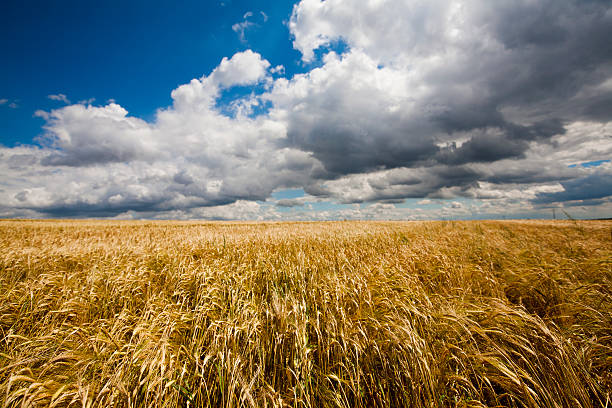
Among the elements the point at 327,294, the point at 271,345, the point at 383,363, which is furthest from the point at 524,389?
the point at 271,345

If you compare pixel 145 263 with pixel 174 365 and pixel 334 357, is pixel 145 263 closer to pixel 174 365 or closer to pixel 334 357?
pixel 174 365

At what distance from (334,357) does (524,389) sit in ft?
7.04

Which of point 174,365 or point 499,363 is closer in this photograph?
point 499,363

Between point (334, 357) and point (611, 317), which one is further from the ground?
point (611, 317)

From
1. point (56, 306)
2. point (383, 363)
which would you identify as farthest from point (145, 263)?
point (383, 363)

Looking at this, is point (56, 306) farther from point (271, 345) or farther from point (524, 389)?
point (524, 389)

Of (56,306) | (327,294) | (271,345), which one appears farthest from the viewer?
(56,306)

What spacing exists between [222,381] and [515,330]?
13.1 ft

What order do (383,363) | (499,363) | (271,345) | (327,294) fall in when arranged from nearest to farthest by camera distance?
(499,363) < (383,363) < (271,345) < (327,294)

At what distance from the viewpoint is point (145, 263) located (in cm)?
754

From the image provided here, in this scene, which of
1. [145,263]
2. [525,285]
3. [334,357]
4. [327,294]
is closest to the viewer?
[334,357]

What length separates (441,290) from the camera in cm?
600

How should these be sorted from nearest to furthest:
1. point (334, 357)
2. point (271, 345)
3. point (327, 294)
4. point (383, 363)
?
1. point (383, 363)
2. point (334, 357)
3. point (271, 345)
4. point (327, 294)

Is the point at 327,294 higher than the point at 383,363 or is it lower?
higher
